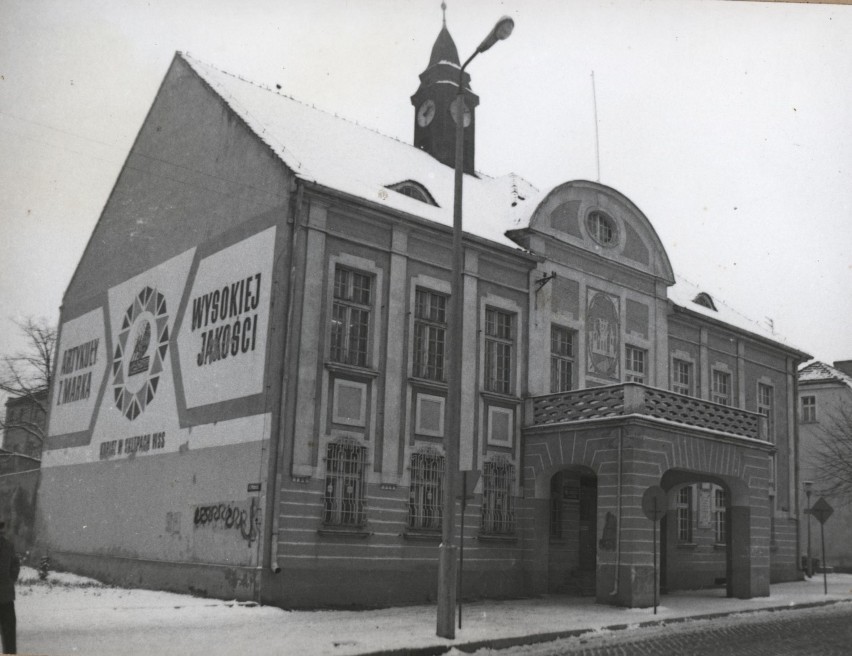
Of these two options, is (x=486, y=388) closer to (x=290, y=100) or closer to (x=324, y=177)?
(x=324, y=177)


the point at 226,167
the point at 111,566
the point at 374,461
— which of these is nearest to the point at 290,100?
the point at 226,167

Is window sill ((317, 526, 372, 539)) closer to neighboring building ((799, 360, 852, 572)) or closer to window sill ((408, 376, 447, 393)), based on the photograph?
window sill ((408, 376, 447, 393))

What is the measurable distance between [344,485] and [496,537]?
15.0 feet

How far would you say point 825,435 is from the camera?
42156mm

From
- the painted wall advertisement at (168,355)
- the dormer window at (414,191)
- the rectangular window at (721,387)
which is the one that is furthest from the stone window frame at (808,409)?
the painted wall advertisement at (168,355)

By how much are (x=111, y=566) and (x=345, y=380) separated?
7744 millimetres

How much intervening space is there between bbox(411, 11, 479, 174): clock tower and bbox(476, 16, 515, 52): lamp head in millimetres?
16208

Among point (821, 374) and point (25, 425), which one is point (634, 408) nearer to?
point (25, 425)

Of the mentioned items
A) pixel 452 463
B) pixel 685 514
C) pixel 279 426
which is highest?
pixel 279 426

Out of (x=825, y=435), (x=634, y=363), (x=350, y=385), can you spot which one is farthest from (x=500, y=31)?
(x=825, y=435)

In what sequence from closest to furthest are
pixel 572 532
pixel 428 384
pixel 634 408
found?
pixel 634 408
pixel 428 384
pixel 572 532

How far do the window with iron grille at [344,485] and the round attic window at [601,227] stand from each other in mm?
10216

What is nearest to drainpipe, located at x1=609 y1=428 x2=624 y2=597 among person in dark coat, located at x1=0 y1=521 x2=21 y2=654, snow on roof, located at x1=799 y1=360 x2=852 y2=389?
person in dark coat, located at x1=0 y1=521 x2=21 y2=654

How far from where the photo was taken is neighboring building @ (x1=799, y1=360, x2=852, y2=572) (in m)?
40.5
